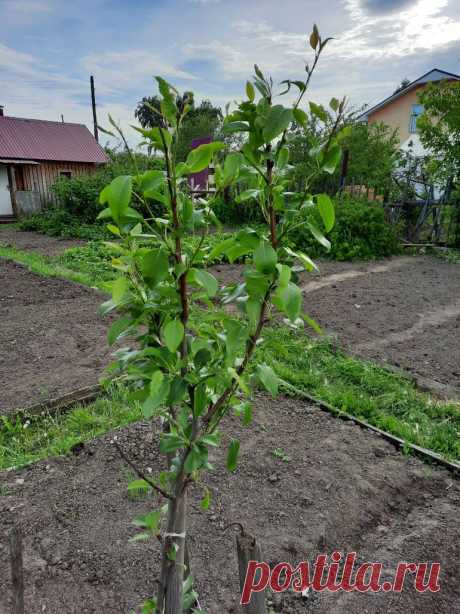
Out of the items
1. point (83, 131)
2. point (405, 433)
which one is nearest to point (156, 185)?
point (405, 433)

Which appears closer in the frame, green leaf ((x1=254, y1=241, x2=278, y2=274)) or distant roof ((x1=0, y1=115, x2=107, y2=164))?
green leaf ((x1=254, y1=241, x2=278, y2=274))

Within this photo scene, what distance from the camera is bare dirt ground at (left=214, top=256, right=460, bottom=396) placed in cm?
409

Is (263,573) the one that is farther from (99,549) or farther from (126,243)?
(99,549)

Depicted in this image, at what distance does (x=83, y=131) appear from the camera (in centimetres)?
1912

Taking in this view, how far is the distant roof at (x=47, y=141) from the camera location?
16.5 metres

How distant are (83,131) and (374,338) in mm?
18311

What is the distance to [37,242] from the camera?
10922 millimetres

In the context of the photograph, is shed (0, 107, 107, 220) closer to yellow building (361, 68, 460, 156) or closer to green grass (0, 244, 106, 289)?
green grass (0, 244, 106, 289)

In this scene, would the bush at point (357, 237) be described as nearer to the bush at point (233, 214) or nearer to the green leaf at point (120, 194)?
the bush at point (233, 214)

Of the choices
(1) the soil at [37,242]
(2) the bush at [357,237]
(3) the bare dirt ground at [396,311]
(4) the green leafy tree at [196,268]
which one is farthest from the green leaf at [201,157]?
(1) the soil at [37,242]

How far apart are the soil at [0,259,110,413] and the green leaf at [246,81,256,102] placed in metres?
2.91

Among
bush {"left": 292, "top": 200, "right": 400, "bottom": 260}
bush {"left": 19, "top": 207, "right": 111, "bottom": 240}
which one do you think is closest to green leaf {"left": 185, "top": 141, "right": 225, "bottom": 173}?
bush {"left": 292, "top": 200, "right": 400, "bottom": 260}

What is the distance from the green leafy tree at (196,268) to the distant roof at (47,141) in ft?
57.3

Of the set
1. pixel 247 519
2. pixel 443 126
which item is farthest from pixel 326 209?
pixel 443 126
